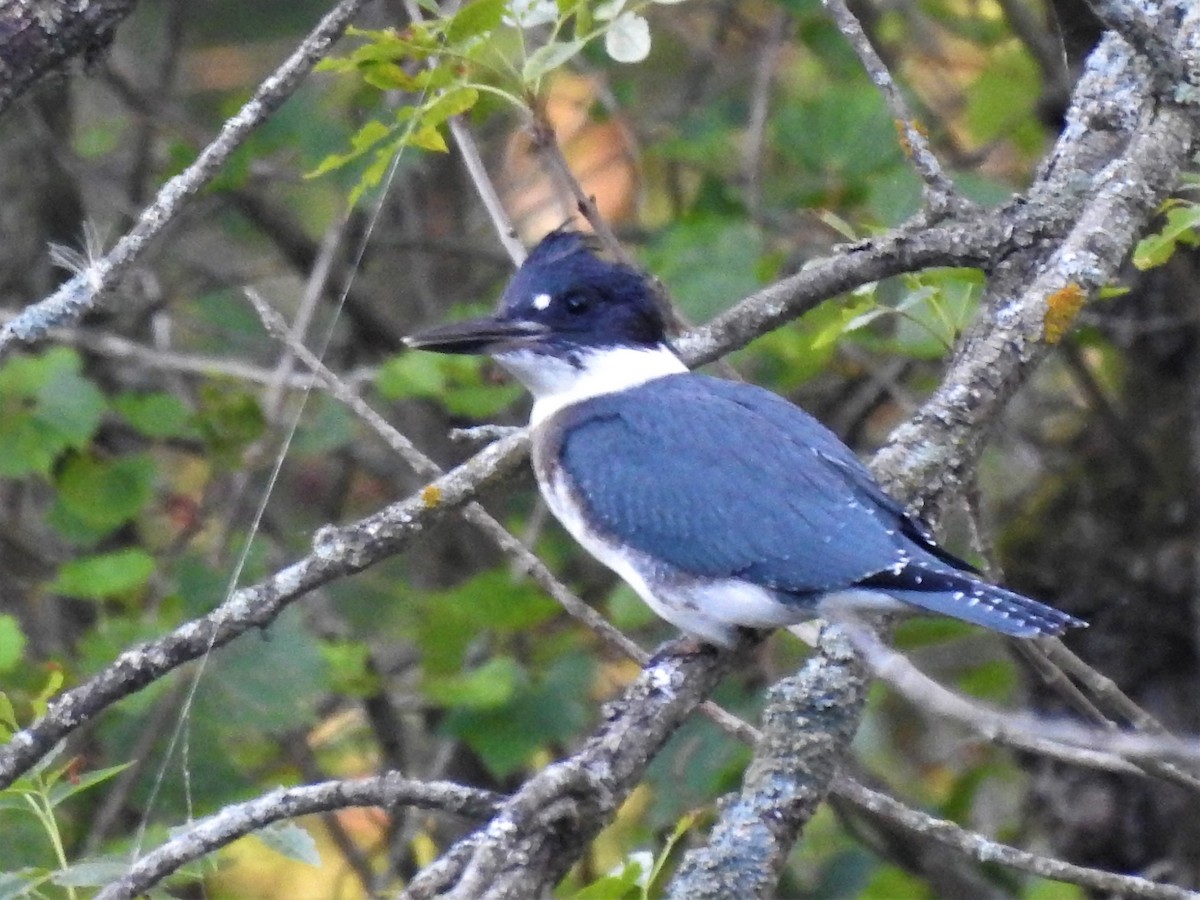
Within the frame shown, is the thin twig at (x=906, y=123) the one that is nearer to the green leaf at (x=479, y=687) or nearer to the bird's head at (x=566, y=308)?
the bird's head at (x=566, y=308)

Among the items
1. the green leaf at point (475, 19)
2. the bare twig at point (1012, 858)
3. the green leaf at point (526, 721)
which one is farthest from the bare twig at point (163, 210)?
the green leaf at point (526, 721)

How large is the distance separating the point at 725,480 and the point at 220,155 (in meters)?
0.83

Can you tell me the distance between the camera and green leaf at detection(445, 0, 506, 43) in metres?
1.75

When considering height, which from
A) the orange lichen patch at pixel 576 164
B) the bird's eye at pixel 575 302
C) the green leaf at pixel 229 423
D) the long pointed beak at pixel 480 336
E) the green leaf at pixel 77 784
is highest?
the orange lichen patch at pixel 576 164

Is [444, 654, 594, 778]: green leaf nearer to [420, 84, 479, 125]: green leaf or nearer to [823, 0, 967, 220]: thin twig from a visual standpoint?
[823, 0, 967, 220]: thin twig

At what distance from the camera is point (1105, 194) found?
6.70ft

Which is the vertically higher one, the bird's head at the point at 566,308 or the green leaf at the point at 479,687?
the bird's head at the point at 566,308

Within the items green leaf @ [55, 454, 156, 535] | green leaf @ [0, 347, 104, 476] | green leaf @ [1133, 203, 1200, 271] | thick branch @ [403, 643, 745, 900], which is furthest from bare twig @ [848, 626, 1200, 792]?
green leaf @ [55, 454, 156, 535]

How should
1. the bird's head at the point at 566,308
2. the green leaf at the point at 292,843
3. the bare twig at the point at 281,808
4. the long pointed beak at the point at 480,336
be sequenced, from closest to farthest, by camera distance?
the bare twig at the point at 281,808
the green leaf at the point at 292,843
the long pointed beak at the point at 480,336
the bird's head at the point at 566,308

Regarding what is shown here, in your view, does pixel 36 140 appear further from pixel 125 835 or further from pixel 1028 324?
pixel 1028 324

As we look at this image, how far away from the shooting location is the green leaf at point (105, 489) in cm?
315

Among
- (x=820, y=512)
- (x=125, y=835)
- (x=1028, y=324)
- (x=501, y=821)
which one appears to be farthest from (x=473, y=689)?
(x=501, y=821)

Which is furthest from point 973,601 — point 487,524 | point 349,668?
point 349,668

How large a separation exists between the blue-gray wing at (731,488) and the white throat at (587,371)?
0.10 m
